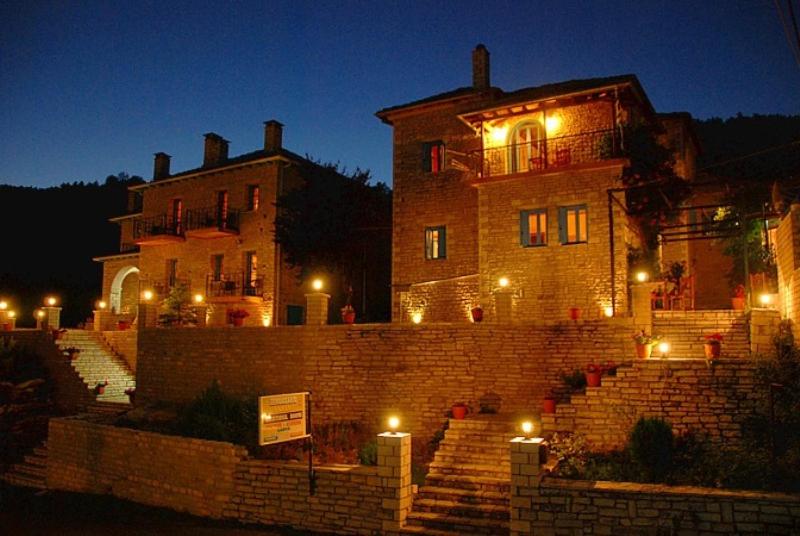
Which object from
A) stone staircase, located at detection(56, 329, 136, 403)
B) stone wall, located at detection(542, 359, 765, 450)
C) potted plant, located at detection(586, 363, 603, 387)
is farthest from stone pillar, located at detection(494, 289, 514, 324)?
stone staircase, located at detection(56, 329, 136, 403)

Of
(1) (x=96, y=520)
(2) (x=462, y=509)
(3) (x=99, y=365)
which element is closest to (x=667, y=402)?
(2) (x=462, y=509)

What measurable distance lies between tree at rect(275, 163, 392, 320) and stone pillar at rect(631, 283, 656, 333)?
11.9 m

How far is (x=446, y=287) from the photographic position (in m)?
20.1

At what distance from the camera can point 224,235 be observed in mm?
26469

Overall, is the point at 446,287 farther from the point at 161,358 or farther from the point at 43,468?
the point at 43,468

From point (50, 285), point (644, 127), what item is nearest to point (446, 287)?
point (644, 127)

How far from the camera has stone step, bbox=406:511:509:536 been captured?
948cm

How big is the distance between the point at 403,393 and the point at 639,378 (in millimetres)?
5404

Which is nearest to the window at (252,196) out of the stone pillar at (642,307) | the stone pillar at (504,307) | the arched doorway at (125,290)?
the arched doorway at (125,290)

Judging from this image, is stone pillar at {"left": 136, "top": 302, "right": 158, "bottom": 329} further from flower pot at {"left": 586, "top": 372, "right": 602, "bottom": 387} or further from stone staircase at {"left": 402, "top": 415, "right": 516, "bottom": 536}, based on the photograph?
flower pot at {"left": 586, "top": 372, "right": 602, "bottom": 387}

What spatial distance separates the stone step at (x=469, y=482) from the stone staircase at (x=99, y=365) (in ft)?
43.9

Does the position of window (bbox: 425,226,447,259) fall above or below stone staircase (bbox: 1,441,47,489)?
above

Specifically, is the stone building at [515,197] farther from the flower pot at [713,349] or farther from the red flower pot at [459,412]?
the flower pot at [713,349]

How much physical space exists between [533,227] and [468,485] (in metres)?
9.22
